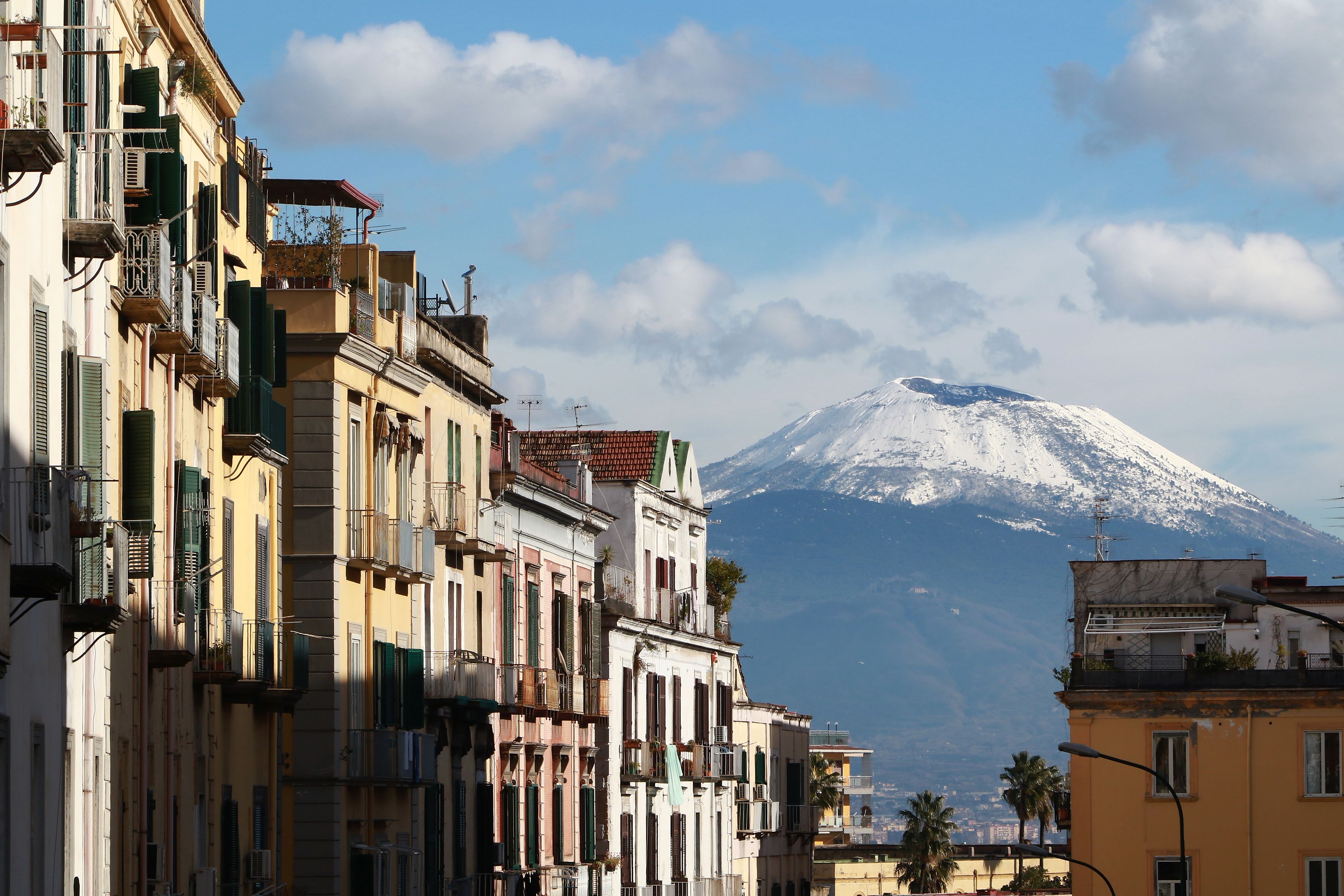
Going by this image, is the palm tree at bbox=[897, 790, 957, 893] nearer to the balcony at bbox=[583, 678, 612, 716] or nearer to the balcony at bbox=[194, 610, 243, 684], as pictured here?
the balcony at bbox=[583, 678, 612, 716]

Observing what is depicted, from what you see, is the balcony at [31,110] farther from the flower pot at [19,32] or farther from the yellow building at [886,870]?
the yellow building at [886,870]

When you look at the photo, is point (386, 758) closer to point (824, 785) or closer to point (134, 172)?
point (134, 172)

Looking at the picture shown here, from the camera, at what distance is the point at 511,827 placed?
55438 mm

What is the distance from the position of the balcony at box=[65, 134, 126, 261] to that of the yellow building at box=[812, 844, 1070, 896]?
105909 millimetres

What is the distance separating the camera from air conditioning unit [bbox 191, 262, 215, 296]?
106 ft

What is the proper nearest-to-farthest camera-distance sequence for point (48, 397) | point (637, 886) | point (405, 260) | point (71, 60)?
1. point (48, 397)
2. point (71, 60)
3. point (405, 260)
4. point (637, 886)

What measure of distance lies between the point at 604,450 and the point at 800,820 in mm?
24149

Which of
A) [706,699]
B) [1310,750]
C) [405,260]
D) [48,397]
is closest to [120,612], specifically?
[48,397]

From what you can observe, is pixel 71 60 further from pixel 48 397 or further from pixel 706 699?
pixel 706 699

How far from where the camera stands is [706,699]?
7725 cm

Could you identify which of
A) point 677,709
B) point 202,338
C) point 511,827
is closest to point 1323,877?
point 677,709

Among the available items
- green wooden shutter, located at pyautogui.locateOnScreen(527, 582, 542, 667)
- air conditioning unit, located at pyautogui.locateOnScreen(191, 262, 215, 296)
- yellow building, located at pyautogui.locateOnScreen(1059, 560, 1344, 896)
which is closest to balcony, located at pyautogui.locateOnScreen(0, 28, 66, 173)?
air conditioning unit, located at pyautogui.locateOnScreen(191, 262, 215, 296)

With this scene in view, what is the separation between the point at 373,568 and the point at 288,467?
9.64 feet

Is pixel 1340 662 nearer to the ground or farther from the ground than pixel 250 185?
nearer to the ground
